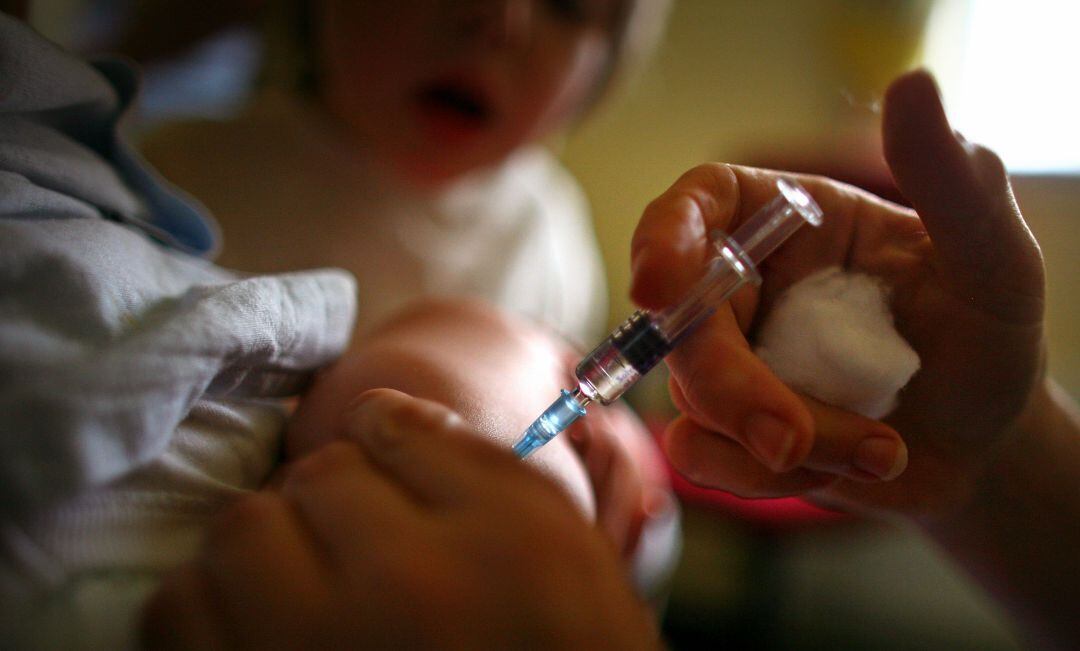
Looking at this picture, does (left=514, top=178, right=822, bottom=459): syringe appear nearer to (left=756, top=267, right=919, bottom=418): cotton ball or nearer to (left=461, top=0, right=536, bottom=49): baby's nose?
(left=756, top=267, right=919, bottom=418): cotton ball

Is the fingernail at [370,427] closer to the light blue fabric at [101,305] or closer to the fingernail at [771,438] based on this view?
the light blue fabric at [101,305]

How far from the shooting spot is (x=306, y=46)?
101cm

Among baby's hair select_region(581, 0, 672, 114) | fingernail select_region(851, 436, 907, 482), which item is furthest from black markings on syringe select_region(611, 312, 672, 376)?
baby's hair select_region(581, 0, 672, 114)

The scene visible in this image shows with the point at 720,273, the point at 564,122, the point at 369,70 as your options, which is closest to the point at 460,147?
the point at 369,70

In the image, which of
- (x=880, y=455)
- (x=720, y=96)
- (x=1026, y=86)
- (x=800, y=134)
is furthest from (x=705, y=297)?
(x=720, y=96)

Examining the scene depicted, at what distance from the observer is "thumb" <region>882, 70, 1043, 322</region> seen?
1.10 ft

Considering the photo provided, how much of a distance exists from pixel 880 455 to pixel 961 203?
0.14 metres

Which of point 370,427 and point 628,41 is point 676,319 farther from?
point 628,41

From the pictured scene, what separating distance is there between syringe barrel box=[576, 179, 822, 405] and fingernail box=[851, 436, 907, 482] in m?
0.11

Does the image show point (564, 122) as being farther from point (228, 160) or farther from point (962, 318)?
point (962, 318)

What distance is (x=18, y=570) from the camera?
9.6 inches

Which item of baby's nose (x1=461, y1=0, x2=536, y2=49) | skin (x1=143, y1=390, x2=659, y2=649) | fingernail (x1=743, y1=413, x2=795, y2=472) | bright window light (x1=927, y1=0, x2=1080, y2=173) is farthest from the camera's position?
baby's nose (x1=461, y1=0, x2=536, y2=49)

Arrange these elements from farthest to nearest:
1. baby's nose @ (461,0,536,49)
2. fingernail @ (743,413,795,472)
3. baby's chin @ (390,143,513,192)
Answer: baby's chin @ (390,143,513,192) < baby's nose @ (461,0,536,49) < fingernail @ (743,413,795,472)

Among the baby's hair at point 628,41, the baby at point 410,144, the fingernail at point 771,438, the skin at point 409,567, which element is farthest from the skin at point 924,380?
the baby's hair at point 628,41
